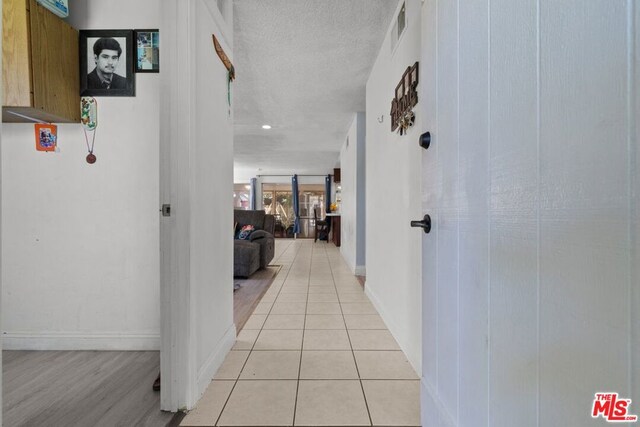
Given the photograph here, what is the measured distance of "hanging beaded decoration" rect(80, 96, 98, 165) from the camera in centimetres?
201

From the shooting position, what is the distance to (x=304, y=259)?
→ 6.09 meters

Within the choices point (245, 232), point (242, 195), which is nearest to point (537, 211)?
point (245, 232)

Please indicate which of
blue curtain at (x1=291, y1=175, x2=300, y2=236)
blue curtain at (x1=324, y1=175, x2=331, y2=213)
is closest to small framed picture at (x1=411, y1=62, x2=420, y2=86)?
blue curtain at (x1=324, y1=175, x2=331, y2=213)

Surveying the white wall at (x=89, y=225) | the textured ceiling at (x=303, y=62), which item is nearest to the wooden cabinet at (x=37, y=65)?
the white wall at (x=89, y=225)

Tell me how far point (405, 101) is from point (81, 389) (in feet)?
8.29

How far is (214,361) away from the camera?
67.0 inches

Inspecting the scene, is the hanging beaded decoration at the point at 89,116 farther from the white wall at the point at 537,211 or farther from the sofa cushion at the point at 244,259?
the sofa cushion at the point at 244,259

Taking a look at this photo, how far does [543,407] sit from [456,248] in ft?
1.64

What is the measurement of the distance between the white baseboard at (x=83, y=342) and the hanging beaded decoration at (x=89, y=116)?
1.23 metres

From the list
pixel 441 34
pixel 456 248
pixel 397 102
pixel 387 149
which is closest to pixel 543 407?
pixel 456 248

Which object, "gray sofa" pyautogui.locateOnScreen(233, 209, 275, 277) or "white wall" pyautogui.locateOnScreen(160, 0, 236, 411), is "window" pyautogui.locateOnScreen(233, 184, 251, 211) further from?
"white wall" pyautogui.locateOnScreen(160, 0, 236, 411)

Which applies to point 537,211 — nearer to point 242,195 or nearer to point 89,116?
point 89,116

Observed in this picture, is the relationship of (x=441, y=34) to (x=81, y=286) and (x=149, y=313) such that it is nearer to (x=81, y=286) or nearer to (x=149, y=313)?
(x=149, y=313)

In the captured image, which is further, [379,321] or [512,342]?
[379,321]
